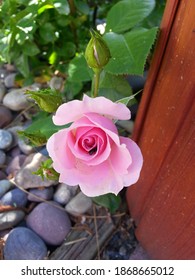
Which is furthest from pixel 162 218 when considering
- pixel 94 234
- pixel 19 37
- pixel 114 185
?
pixel 19 37

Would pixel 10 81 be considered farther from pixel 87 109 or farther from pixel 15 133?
pixel 87 109

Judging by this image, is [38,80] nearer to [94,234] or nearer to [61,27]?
[61,27]

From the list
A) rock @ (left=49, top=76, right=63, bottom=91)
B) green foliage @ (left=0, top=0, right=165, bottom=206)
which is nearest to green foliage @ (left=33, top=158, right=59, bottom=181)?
green foliage @ (left=0, top=0, right=165, bottom=206)

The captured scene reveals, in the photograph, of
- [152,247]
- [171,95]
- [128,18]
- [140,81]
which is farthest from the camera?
[140,81]

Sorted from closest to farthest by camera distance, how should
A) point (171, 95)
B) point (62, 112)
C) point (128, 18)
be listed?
point (62, 112) → point (171, 95) → point (128, 18)

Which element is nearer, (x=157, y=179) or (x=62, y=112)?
(x=62, y=112)
